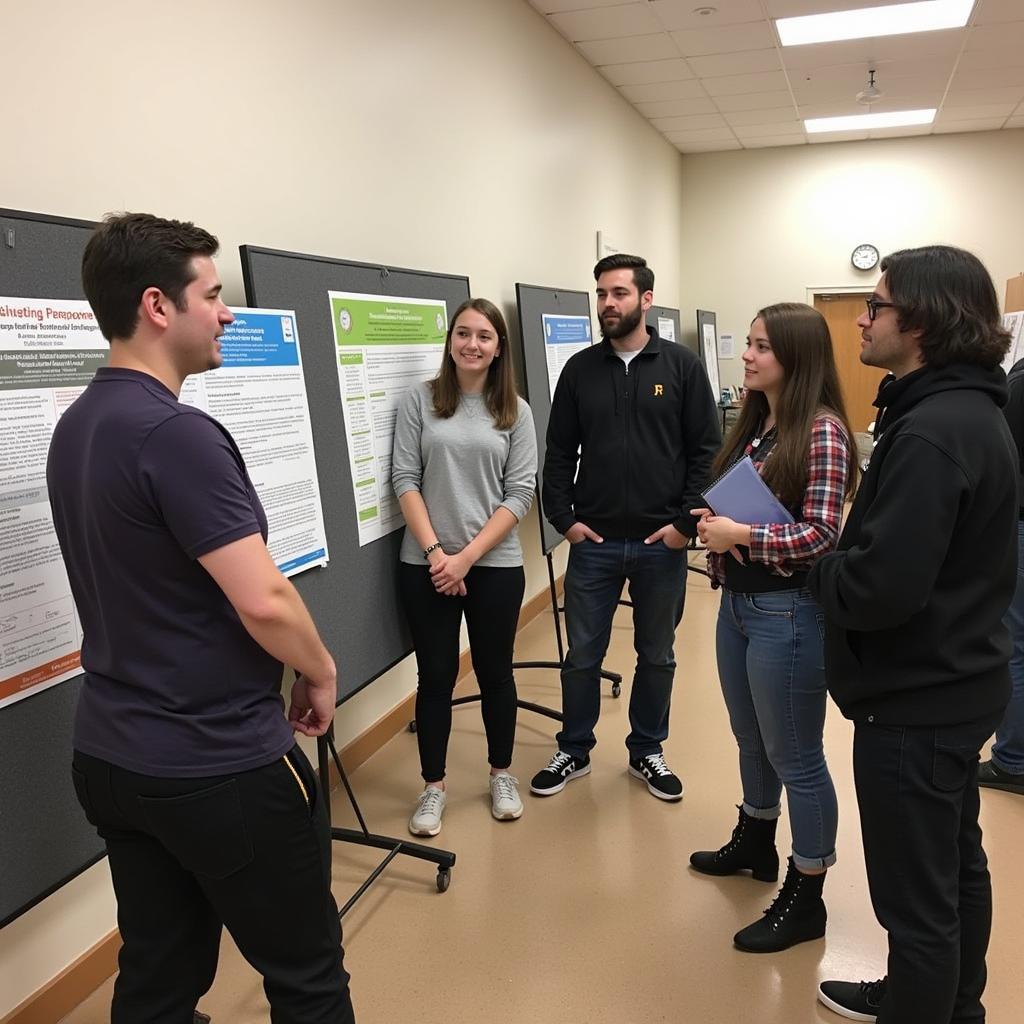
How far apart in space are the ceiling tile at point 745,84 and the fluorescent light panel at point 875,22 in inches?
26.3

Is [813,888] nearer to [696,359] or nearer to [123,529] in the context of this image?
[696,359]

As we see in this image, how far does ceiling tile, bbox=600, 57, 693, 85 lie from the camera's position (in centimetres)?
504

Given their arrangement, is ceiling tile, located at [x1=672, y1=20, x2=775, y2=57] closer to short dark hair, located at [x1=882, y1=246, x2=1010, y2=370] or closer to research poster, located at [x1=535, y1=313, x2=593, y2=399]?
research poster, located at [x1=535, y1=313, x2=593, y2=399]

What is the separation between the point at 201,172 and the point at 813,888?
221cm

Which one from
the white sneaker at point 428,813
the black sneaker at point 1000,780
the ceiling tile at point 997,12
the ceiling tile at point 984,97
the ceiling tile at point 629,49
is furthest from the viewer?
the ceiling tile at point 984,97

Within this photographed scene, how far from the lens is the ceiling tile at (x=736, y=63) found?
4.90 metres

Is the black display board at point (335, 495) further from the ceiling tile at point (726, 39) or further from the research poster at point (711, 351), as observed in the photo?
the research poster at point (711, 351)

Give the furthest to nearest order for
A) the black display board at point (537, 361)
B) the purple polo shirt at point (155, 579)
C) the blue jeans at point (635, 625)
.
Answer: the black display board at point (537, 361) < the blue jeans at point (635, 625) < the purple polo shirt at point (155, 579)

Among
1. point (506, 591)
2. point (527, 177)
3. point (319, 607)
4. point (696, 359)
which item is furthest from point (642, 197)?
point (319, 607)

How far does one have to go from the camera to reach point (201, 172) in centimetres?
197

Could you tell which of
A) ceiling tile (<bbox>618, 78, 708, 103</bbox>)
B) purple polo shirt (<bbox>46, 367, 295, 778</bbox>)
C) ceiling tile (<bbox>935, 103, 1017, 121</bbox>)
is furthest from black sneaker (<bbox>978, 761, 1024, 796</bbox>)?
ceiling tile (<bbox>935, 103, 1017, 121</bbox>)

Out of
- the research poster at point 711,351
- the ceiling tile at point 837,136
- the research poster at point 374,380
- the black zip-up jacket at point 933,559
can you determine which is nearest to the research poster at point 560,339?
the research poster at point 374,380

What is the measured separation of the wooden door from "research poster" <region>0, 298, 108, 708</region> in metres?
7.25

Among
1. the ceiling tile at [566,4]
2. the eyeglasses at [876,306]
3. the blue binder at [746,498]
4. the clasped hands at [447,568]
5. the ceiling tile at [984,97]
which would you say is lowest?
the clasped hands at [447,568]
